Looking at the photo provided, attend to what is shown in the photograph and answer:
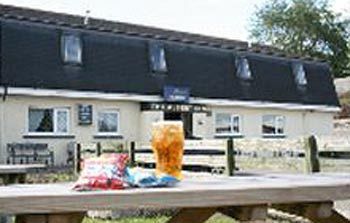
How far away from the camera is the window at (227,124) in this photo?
29266mm

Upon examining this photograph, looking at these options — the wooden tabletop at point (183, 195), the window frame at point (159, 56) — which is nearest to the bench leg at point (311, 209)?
the wooden tabletop at point (183, 195)

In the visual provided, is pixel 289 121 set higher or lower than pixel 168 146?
higher

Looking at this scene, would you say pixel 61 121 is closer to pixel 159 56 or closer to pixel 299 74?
pixel 159 56

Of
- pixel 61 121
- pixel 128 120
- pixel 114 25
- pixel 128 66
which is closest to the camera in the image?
pixel 61 121

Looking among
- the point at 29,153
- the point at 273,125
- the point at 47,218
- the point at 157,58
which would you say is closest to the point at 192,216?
the point at 47,218

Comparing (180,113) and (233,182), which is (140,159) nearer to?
(233,182)

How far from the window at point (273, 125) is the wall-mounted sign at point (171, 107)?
164 inches

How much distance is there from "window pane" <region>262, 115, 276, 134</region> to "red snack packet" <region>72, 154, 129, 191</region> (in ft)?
91.5

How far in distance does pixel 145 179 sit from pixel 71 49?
69.1 ft

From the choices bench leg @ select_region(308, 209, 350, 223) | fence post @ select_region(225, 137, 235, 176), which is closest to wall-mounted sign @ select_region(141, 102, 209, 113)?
fence post @ select_region(225, 137, 235, 176)

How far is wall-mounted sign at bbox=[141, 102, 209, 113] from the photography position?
84.6 feet

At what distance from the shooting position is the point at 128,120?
2600cm

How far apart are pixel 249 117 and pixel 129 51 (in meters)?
6.72

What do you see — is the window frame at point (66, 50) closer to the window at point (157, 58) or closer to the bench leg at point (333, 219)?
the window at point (157, 58)
